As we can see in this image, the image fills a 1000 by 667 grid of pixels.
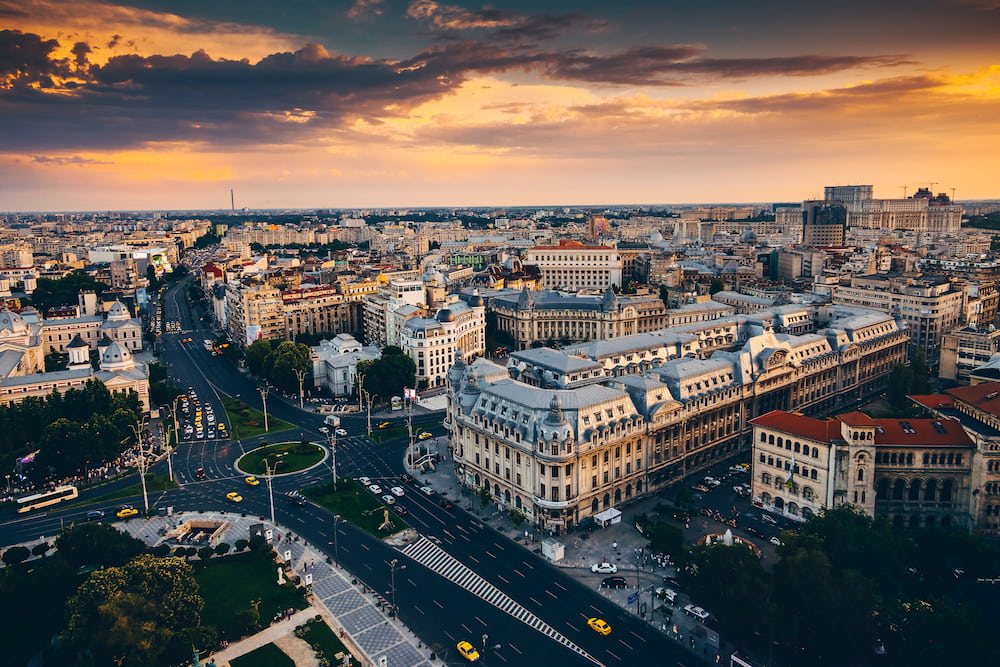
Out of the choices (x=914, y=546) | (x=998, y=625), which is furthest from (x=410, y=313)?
(x=998, y=625)

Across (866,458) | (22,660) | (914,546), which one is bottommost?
(22,660)

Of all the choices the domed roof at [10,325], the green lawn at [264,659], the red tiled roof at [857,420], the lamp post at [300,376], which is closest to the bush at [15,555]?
the green lawn at [264,659]

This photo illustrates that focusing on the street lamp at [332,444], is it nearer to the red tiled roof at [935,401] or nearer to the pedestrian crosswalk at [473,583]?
the pedestrian crosswalk at [473,583]

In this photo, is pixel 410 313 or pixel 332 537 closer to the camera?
pixel 332 537

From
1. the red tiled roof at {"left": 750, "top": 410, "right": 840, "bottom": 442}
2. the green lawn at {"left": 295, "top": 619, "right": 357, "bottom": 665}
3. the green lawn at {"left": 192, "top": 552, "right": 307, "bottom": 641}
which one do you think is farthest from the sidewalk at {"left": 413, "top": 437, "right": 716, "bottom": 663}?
the green lawn at {"left": 192, "top": 552, "right": 307, "bottom": 641}

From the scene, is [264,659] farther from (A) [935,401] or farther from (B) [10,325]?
(B) [10,325]

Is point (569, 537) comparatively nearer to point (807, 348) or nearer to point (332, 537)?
point (332, 537)
